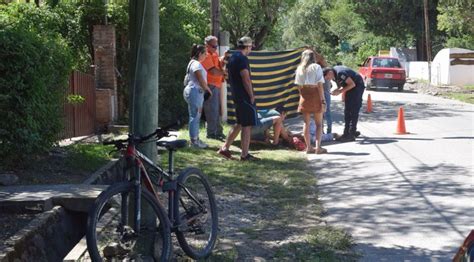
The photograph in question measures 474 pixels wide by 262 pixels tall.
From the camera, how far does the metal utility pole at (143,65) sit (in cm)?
523

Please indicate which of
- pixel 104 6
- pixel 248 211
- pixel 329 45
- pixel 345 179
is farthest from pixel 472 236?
pixel 329 45

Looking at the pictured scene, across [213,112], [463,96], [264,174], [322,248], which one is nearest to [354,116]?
[213,112]

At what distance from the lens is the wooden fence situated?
518 inches

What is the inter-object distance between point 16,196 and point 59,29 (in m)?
9.94

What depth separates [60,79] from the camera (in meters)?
9.66

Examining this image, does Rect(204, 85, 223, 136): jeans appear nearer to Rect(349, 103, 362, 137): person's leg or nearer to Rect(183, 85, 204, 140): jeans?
Rect(183, 85, 204, 140): jeans

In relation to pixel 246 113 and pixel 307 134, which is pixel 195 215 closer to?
pixel 246 113

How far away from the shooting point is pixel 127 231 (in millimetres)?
4938

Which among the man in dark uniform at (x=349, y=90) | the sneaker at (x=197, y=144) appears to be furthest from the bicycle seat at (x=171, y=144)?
the man in dark uniform at (x=349, y=90)

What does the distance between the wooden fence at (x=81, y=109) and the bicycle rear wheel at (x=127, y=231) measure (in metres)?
7.84

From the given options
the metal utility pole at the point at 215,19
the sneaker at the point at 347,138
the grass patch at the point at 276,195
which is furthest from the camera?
the metal utility pole at the point at 215,19

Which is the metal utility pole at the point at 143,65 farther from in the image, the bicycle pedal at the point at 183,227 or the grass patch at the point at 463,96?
the grass patch at the point at 463,96

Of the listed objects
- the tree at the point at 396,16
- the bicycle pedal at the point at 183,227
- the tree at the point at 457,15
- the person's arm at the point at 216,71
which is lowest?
the bicycle pedal at the point at 183,227

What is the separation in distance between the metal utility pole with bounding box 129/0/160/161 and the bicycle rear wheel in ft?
1.82
